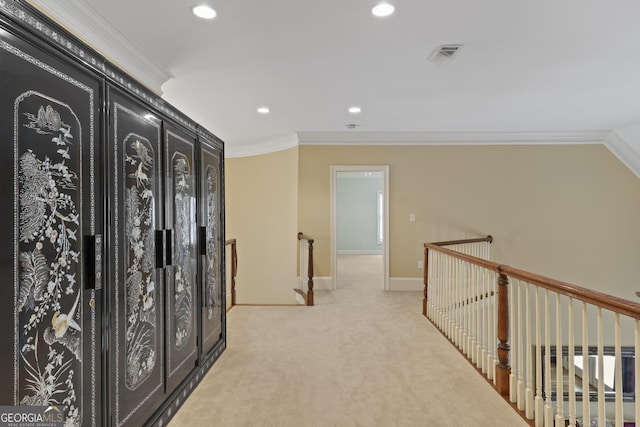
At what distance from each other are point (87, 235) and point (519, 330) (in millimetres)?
2577

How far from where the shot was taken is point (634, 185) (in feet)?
18.3

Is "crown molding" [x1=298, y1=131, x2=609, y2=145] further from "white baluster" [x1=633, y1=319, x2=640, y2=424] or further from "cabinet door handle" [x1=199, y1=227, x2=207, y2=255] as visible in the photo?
"white baluster" [x1=633, y1=319, x2=640, y2=424]

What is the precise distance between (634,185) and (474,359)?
5196mm

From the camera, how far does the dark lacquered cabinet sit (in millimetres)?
1102

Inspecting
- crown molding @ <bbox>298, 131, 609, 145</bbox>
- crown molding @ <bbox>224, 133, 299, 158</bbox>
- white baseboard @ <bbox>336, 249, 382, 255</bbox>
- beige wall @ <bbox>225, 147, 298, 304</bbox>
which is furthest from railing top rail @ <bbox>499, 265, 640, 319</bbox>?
white baseboard @ <bbox>336, 249, 382, 255</bbox>

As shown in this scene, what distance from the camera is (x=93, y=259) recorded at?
1.43m

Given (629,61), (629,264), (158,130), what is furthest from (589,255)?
(158,130)

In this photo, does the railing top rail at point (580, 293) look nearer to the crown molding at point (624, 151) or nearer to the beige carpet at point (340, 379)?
the beige carpet at point (340, 379)

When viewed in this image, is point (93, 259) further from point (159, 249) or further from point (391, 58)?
point (391, 58)

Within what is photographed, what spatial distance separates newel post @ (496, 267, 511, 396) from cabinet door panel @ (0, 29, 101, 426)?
252 centimetres

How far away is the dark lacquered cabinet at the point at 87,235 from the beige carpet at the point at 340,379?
40 cm

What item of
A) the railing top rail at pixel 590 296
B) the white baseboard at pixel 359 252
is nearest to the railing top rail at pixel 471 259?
the railing top rail at pixel 590 296

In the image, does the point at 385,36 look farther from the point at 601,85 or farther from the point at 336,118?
the point at 601,85

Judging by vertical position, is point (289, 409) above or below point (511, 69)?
below
